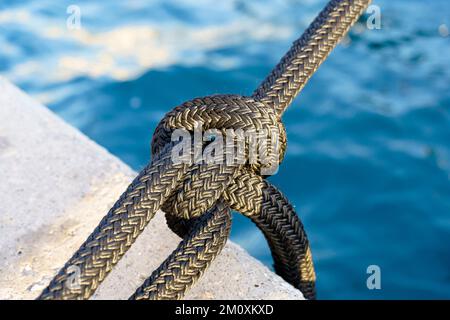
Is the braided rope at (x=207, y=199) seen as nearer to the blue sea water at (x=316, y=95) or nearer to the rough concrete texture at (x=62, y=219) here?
the rough concrete texture at (x=62, y=219)

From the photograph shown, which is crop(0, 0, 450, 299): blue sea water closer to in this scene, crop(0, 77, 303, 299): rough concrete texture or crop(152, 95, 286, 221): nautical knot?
crop(0, 77, 303, 299): rough concrete texture

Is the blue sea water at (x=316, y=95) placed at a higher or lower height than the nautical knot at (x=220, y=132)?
higher

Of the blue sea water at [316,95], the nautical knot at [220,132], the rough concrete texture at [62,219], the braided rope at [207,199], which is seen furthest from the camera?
the blue sea water at [316,95]

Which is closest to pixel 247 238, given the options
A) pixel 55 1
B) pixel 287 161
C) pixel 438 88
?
pixel 287 161

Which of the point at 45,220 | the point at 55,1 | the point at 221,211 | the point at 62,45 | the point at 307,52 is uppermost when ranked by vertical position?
the point at 55,1

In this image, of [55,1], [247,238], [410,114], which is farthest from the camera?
[55,1]

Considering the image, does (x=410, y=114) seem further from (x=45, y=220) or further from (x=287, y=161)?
(x=45, y=220)

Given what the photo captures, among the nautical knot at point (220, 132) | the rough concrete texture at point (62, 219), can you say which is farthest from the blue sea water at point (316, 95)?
the nautical knot at point (220, 132)
